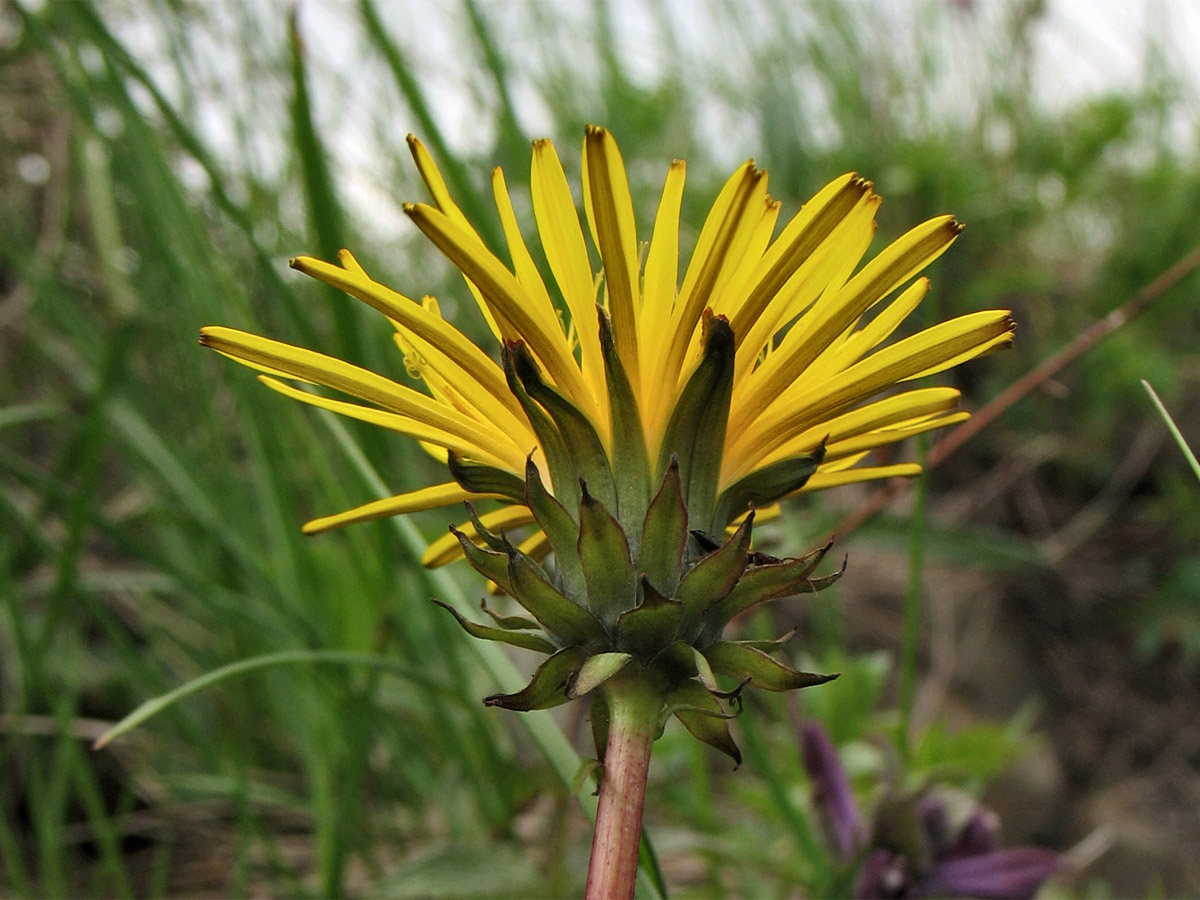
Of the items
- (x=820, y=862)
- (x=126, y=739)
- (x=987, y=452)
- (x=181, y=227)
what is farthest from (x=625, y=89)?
(x=820, y=862)

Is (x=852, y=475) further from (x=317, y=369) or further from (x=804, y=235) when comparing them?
(x=317, y=369)

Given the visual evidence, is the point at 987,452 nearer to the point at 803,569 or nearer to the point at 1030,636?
the point at 1030,636

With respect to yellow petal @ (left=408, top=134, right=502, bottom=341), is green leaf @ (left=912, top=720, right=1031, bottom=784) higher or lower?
lower

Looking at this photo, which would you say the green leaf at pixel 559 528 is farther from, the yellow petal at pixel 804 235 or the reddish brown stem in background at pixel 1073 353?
the reddish brown stem in background at pixel 1073 353

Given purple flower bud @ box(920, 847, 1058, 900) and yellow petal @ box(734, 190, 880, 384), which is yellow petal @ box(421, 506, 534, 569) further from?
purple flower bud @ box(920, 847, 1058, 900)

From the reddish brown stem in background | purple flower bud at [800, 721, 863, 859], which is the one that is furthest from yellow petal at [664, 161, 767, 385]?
purple flower bud at [800, 721, 863, 859]

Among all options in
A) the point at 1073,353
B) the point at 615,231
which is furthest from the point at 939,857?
the point at 615,231

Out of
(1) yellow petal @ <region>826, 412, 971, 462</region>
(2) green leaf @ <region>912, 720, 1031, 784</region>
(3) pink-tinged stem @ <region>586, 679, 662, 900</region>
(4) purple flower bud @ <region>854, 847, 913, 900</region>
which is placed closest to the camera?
(3) pink-tinged stem @ <region>586, 679, 662, 900</region>
